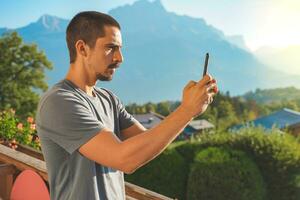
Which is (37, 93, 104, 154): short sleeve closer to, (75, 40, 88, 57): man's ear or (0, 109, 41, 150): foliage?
(75, 40, 88, 57): man's ear

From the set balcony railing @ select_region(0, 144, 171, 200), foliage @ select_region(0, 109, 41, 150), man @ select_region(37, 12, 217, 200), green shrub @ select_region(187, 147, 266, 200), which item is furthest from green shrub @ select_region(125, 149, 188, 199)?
man @ select_region(37, 12, 217, 200)

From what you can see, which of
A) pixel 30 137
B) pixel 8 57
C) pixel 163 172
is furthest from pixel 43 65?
pixel 30 137

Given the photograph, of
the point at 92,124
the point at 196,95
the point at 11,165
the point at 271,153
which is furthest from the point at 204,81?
the point at 271,153

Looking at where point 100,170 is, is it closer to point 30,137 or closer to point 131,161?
point 131,161

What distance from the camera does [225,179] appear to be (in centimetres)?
947

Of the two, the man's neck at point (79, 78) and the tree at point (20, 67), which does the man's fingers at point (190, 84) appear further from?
the tree at point (20, 67)

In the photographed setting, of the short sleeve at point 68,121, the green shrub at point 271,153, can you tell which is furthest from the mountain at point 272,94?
the short sleeve at point 68,121

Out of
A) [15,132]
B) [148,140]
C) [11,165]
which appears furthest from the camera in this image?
[15,132]

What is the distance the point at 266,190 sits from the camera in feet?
32.1

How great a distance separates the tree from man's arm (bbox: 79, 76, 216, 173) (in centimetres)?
2487

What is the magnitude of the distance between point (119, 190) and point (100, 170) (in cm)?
10

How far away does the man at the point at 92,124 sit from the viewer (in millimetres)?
1305

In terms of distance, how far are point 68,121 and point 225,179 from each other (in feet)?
27.6

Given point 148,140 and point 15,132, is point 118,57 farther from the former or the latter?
point 15,132
